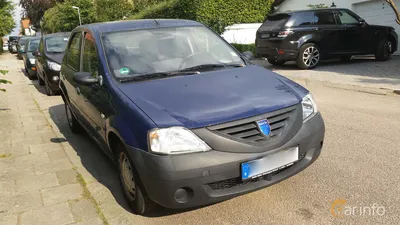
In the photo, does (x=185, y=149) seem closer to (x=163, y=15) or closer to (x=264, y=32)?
(x=264, y=32)

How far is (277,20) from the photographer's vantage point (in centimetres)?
1204

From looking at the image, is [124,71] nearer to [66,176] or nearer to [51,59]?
[66,176]

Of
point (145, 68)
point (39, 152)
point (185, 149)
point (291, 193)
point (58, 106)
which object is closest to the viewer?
point (185, 149)

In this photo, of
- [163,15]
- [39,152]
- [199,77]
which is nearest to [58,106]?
[39,152]

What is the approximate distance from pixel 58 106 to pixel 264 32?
262 inches

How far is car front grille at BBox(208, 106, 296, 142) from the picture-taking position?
3020 mm

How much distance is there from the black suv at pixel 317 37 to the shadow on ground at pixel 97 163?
7.04 metres

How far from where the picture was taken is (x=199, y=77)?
151 inches

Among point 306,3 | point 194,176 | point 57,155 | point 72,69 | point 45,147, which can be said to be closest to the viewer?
point 194,176

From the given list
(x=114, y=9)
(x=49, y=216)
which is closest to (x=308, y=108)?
(x=49, y=216)

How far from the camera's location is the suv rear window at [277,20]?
11.7m

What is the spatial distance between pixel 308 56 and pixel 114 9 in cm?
2389

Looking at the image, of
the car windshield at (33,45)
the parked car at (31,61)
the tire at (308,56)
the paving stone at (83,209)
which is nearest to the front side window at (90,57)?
the paving stone at (83,209)

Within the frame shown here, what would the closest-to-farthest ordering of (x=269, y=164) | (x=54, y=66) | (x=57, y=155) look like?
(x=269, y=164) < (x=57, y=155) < (x=54, y=66)
